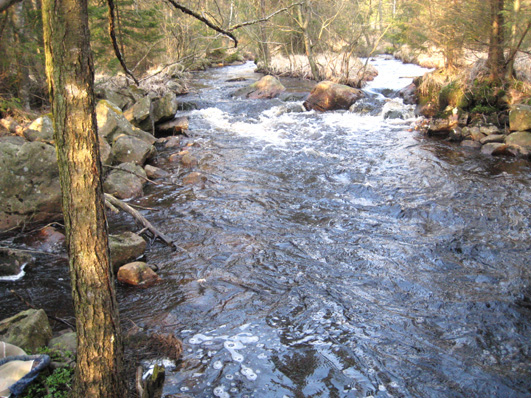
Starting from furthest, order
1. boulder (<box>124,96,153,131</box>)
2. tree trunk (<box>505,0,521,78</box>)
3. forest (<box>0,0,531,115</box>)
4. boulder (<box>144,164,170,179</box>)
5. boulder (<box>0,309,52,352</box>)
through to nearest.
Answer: boulder (<box>124,96,153,131</box>) → tree trunk (<box>505,0,521,78</box>) → forest (<box>0,0,531,115</box>) → boulder (<box>144,164,170,179</box>) → boulder (<box>0,309,52,352</box>)

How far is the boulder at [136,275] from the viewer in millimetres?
5422

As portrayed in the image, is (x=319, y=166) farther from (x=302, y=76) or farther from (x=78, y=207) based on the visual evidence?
(x=302, y=76)

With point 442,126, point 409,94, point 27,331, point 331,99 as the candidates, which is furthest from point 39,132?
point 409,94

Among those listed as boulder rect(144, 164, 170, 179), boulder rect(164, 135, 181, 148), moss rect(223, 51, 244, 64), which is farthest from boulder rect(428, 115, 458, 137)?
moss rect(223, 51, 244, 64)

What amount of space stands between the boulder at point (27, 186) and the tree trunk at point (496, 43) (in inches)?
443

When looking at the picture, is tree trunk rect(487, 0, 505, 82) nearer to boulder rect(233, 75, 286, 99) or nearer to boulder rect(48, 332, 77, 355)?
boulder rect(233, 75, 286, 99)

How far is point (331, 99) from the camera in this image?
1538 centimetres

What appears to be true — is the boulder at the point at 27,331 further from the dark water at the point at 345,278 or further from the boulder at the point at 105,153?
the boulder at the point at 105,153

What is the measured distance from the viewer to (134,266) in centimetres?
549

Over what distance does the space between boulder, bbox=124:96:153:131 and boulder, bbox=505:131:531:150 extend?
381 inches

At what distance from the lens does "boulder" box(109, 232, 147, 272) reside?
5.75 m

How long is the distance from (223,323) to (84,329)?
6.79 ft

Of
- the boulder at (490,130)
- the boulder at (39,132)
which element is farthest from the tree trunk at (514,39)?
the boulder at (39,132)

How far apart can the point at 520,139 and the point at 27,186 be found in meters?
10.7
